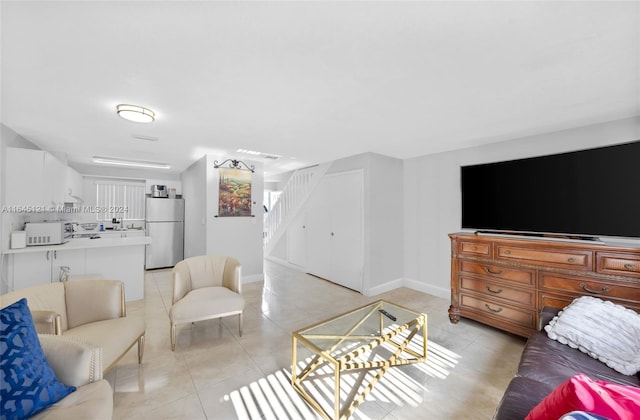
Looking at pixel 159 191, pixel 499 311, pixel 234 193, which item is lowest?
pixel 499 311

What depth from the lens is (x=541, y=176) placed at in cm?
260

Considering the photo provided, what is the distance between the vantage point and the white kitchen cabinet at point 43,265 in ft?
9.68

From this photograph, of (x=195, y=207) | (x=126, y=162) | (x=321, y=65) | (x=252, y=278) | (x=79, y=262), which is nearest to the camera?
(x=321, y=65)

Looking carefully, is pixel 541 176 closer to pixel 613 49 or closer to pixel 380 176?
pixel 613 49

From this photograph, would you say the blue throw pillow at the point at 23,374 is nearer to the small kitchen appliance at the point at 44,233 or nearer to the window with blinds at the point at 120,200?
the small kitchen appliance at the point at 44,233

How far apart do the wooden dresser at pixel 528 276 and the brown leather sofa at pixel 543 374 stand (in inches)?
33.1

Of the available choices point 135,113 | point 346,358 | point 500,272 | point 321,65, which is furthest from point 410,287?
point 135,113

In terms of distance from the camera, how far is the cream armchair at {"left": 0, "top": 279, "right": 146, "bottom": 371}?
1665 millimetres

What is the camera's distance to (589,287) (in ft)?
7.08

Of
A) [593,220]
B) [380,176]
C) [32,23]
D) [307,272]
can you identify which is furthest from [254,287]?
[593,220]

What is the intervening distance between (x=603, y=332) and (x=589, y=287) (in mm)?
735

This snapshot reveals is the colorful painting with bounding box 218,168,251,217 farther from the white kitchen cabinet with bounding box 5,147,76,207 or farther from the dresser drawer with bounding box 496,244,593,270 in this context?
the dresser drawer with bounding box 496,244,593,270

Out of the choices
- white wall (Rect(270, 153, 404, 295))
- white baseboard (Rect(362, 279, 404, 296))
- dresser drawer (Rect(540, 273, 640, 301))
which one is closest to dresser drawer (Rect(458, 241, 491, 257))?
dresser drawer (Rect(540, 273, 640, 301))

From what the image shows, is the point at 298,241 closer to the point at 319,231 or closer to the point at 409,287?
the point at 319,231
